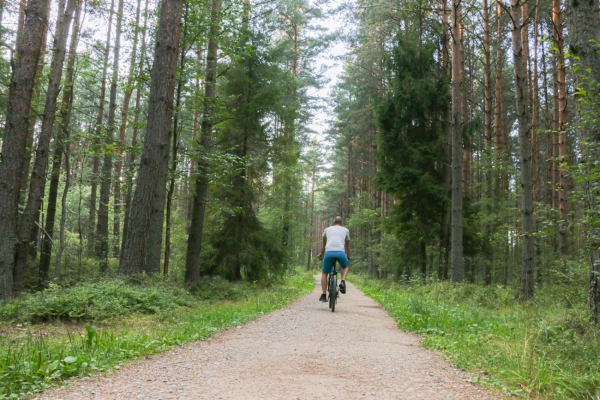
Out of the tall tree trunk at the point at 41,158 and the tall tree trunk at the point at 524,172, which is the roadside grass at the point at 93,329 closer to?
the tall tree trunk at the point at 41,158

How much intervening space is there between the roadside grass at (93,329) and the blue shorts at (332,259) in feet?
5.21

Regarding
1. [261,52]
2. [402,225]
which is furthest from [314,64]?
[402,225]

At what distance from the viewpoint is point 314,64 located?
82.5ft

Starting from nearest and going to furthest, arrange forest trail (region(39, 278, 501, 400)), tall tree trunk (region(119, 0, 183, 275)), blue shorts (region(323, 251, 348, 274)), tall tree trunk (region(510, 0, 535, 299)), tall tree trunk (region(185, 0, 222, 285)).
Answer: forest trail (region(39, 278, 501, 400)), blue shorts (region(323, 251, 348, 274)), tall tree trunk (region(119, 0, 183, 275)), tall tree trunk (region(510, 0, 535, 299)), tall tree trunk (region(185, 0, 222, 285))

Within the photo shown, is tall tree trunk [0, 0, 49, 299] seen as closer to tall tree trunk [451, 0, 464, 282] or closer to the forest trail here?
the forest trail

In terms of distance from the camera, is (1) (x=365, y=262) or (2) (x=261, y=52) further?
(1) (x=365, y=262)

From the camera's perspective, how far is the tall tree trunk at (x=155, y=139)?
8.88 m

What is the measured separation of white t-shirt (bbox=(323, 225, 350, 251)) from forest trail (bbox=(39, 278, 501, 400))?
9.45 feet

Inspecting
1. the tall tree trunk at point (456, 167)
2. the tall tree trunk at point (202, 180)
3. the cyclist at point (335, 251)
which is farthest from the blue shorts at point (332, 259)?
the tall tree trunk at point (456, 167)

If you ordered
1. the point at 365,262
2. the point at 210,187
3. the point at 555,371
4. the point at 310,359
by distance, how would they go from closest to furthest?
the point at 555,371 → the point at 310,359 → the point at 210,187 → the point at 365,262

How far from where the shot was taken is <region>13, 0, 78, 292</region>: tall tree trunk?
946 cm

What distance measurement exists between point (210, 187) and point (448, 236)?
30.8 ft

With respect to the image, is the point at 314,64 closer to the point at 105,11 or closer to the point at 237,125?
the point at 237,125

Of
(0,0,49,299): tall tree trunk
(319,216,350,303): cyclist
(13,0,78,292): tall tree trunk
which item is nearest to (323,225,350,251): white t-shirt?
(319,216,350,303): cyclist
